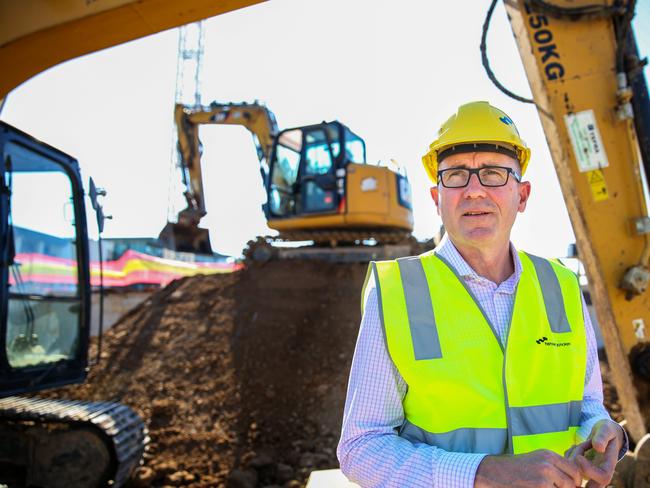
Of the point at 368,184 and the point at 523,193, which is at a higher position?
the point at 368,184

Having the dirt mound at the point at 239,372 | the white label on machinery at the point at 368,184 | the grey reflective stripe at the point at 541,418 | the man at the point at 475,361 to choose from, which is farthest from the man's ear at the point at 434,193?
the white label on machinery at the point at 368,184

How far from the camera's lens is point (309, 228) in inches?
462

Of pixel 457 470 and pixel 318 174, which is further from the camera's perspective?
pixel 318 174

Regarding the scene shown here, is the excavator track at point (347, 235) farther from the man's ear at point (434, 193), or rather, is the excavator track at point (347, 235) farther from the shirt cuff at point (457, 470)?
the shirt cuff at point (457, 470)

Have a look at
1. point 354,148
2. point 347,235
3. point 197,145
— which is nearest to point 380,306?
point 354,148

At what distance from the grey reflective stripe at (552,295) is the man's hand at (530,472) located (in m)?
0.51

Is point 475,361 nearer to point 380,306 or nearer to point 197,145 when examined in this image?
point 380,306

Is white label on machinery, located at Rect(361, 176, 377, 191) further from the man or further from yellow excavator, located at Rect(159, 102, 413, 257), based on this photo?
the man

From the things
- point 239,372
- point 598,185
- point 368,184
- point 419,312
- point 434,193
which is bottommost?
point 239,372

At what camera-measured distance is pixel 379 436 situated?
1.41 metres

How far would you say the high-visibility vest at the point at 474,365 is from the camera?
140cm

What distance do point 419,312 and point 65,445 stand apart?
355 cm

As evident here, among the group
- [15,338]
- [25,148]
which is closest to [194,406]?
[15,338]

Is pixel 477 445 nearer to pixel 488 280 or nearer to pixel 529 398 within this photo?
pixel 529 398
